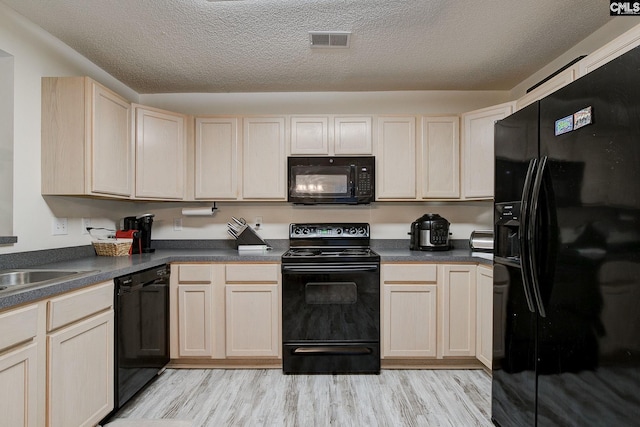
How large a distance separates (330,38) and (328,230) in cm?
161

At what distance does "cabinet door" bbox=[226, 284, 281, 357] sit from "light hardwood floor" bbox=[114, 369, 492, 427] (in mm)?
198

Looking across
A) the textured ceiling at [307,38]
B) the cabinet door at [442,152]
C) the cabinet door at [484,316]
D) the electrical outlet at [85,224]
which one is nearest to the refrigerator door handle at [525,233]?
the cabinet door at [484,316]

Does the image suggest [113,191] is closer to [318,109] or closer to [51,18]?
[51,18]

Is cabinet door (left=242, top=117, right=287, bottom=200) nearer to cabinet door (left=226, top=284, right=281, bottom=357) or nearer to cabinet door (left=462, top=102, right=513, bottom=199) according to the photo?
cabinet door (left=226, top=284, right=281, bottom=357)

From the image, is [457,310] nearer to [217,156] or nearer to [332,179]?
[332,179]

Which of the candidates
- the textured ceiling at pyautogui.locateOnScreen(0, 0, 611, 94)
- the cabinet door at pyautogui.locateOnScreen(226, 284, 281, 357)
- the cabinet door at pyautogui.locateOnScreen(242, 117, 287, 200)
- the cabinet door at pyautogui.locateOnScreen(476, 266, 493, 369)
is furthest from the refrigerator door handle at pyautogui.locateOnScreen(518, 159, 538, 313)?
the cabinet door at pyautogui.locateOnScreen(242, 117, 287, 200)

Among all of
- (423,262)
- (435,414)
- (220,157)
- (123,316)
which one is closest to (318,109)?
(220,157)

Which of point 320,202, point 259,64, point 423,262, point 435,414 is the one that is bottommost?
point 435,414

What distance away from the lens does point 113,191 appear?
96.3 inches

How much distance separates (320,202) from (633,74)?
218cm

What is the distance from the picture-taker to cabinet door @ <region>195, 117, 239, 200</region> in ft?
9.75

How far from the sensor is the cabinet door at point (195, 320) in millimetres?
2625

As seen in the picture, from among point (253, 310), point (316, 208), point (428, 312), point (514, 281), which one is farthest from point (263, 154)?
point (514, 281)

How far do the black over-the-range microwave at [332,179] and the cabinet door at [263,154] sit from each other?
0.12 meters
